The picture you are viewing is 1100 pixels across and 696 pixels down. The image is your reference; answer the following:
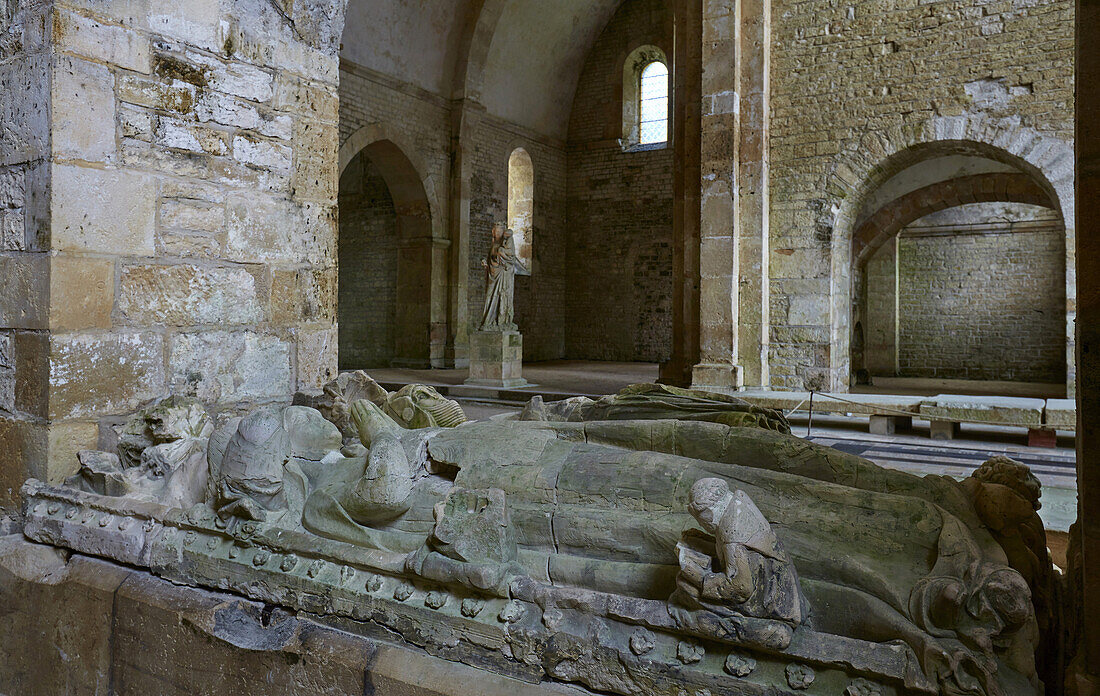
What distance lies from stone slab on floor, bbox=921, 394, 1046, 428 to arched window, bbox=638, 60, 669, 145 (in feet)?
38.5

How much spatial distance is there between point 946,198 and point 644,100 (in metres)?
8.73

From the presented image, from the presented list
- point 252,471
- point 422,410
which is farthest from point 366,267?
point 252,471

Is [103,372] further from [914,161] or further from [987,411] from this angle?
[914,161]

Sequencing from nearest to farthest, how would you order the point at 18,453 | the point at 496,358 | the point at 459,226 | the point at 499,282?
the point at 18,453 → the point at 496,358 → the point at 499,282 → the point at 459,226

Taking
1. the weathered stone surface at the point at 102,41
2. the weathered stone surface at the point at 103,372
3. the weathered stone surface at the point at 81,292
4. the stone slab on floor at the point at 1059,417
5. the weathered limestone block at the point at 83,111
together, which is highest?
the weathered stone surface at the point at 102,41

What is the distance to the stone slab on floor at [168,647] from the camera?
1986 millimetres

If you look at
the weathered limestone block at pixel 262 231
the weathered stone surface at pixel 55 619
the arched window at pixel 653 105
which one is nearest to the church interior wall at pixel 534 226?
the arched window at pixel 653 105

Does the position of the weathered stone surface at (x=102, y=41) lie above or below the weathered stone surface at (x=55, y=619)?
above

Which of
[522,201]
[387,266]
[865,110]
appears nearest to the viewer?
[865,110]

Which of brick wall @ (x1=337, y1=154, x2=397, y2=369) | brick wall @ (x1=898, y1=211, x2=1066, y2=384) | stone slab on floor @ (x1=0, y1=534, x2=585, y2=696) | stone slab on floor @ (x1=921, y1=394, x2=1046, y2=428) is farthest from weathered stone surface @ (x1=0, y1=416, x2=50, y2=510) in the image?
brick wall @ (x1=898, y1=211, x2=1066, y2=384)

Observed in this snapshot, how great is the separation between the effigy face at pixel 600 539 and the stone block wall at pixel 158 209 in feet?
1.13

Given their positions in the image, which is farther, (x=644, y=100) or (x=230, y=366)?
(x=644, y=100)

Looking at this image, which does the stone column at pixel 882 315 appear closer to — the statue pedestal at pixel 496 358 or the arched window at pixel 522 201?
the arched window at pixel 522 201

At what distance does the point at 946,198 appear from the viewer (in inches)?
407
